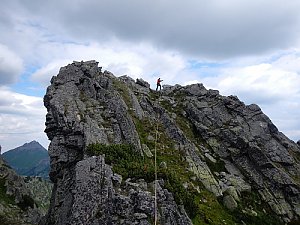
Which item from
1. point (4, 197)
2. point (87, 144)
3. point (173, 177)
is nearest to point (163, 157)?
point (173, 177)

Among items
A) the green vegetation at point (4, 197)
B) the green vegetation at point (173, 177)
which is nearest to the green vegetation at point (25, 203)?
the green vegetation at point (4, 197)

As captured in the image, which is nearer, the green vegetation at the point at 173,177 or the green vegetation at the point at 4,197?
the green vegetation at the point at 173,177

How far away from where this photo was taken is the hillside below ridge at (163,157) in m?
28.2

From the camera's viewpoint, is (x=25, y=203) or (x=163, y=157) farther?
(x=25, y=203)

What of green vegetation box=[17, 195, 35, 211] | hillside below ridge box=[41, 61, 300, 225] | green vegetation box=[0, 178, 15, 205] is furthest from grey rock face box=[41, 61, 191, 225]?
green vegetation box=[17, 195, 35, 211]

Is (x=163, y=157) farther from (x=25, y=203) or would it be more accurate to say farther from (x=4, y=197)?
(x=25, y=203)

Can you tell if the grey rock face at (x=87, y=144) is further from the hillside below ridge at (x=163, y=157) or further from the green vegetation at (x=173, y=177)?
the green vegetation at (x=173, y=177)

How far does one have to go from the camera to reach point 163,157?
3991cm

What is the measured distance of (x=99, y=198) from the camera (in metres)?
27.1

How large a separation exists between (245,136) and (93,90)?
23306 mm

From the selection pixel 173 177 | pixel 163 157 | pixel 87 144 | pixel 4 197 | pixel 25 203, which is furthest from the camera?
pixel 25 203

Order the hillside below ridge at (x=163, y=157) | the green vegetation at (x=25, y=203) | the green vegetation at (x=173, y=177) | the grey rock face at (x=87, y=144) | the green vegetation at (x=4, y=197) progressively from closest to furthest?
the grey rock face at (x=87, y=144), the hillside below ridge at (x=163, y=157), the green vegetation at (x=173, y=177), the green vegetation at (x=4, y=197), the green vegetation at (x=25, y=203)

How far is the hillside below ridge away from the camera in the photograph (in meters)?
28.2

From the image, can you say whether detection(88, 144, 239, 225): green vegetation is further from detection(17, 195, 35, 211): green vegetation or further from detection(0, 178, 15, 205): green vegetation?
detection(17, 195, 35, 211): green vegetation
